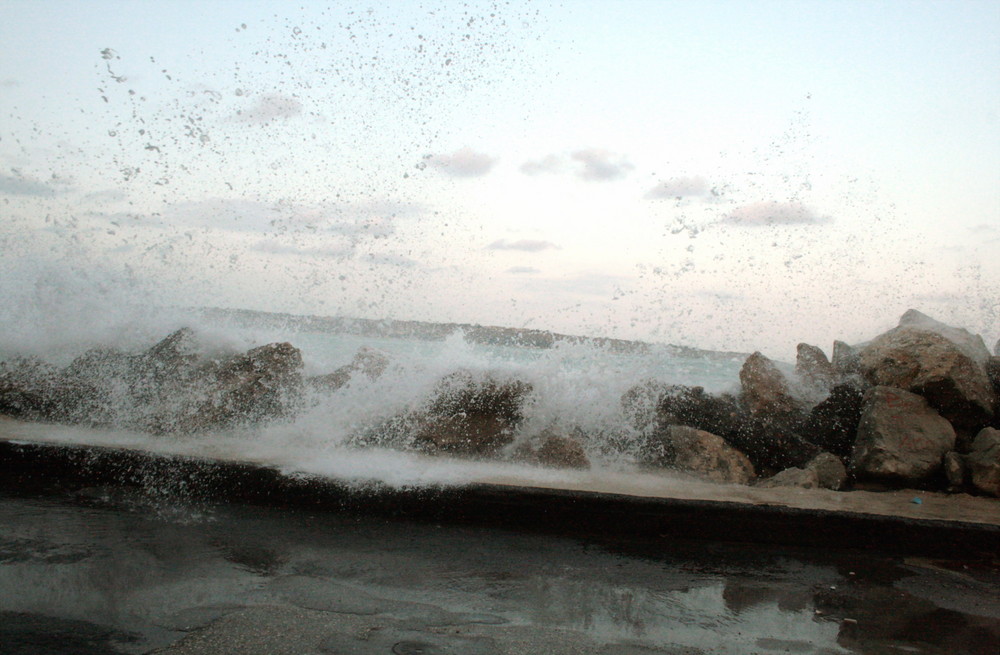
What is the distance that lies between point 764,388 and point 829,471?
4.22 feet

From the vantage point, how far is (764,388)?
6273mm

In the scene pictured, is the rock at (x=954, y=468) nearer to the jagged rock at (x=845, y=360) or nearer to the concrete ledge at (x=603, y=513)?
the concrete ledge at (x=603, y=513)

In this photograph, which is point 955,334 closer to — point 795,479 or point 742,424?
point 742,424

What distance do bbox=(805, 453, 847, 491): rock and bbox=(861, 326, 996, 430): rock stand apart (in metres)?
1.01

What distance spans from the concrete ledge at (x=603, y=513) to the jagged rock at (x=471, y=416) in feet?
4.73

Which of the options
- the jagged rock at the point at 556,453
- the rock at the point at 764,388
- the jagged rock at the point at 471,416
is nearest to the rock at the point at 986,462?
the rock at the point at 764,388

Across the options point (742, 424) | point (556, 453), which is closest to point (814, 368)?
point (742, 424)

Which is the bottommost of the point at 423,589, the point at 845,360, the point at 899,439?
the point at 423,589

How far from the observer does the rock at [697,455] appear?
17.8 feet

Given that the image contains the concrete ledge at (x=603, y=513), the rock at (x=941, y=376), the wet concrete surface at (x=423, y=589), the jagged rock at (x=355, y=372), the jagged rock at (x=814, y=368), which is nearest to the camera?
the wet concrete surface at (x=423, y=589)

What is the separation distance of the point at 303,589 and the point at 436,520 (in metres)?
1.16

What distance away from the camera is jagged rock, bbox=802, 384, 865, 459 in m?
5.83

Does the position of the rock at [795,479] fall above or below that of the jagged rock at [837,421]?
below

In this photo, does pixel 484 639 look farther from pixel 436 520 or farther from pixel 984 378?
pixel 984 378
